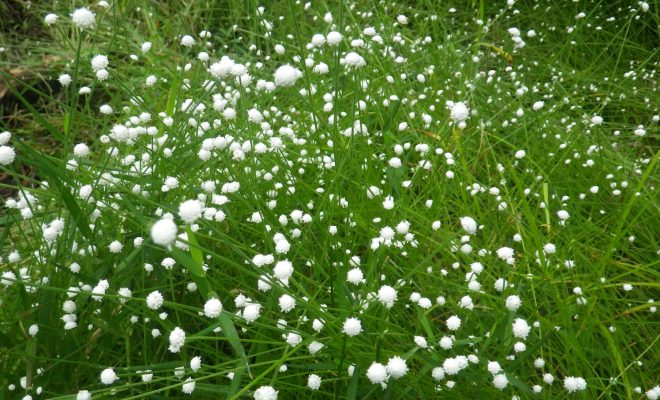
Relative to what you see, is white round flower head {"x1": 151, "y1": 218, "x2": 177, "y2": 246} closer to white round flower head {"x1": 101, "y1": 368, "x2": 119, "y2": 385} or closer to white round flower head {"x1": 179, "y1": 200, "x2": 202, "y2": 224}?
white round flower head {"x1": 179, "y1": 200, "x2": 202, "y2": 224}

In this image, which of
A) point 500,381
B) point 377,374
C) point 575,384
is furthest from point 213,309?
point 575,384

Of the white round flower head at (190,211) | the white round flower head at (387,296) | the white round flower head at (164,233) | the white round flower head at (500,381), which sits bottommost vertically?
the white round flower head at (500,381)

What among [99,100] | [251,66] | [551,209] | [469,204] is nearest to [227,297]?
[469,204]

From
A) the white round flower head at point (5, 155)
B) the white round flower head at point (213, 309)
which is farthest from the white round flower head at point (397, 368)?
the white round flower head at point (5, 155)

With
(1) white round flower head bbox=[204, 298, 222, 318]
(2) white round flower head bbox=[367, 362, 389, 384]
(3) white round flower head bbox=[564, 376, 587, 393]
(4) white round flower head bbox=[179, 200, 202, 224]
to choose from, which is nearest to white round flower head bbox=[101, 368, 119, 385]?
(1) white round flower head bbox=[204, 298, 222, 318]

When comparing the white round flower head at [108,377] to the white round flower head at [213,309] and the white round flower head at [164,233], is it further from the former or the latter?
the white round flower head at [164,233]

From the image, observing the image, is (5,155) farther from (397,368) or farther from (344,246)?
(397,368)

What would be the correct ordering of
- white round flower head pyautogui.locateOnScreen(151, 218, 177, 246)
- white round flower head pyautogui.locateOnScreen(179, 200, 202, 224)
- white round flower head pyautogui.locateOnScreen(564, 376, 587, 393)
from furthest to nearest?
1. white round flower head pyautogui.locateOnScreen(564, 376, 587, 393)
2. white round flower head pyautogui.locateOnScreen(179, 200, 202, 224)
3. white round flower head pyautogui.locateOnScreen(151, 218, 177, 246)

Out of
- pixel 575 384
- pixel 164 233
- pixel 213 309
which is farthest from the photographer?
pixel 575 384
